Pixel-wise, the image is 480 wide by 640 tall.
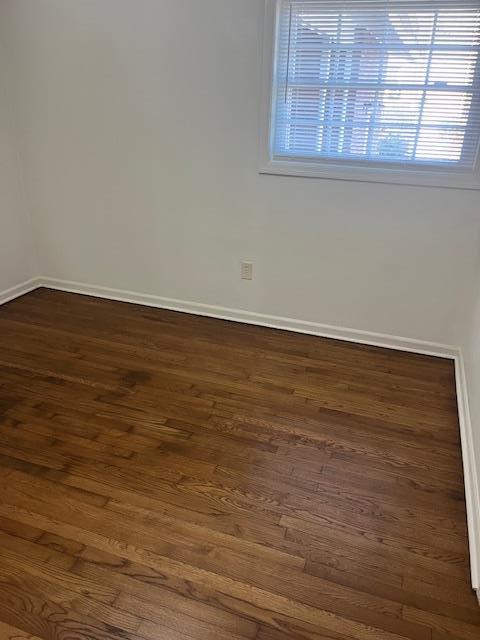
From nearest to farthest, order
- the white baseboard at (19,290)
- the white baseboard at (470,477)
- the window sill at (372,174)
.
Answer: the white baseboard at (470,477) < the window sill at (372,174) < the white baseboard at (19,290)

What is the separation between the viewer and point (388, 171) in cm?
262

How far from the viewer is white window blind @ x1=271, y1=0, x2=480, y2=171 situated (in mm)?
2309

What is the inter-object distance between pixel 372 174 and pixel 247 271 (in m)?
0.97

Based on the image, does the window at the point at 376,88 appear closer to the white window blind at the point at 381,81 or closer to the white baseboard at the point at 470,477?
the white window blind at the point at 381,81

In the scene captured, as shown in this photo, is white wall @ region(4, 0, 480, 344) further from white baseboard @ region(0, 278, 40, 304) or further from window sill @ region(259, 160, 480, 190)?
white baseboard @ region(0, 278, 40, 304)

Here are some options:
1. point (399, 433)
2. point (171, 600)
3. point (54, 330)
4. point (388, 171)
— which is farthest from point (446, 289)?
point (54, 330)

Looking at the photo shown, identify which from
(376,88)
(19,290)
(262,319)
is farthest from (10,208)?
(376,88)

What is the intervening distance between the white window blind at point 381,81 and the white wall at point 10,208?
1828 millimetres

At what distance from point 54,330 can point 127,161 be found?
1.18 meters

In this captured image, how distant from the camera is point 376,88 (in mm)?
2479

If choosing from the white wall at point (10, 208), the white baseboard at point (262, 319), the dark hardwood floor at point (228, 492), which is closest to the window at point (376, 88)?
the white baseboard at point (262, 319)

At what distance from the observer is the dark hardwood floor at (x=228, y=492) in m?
1.43

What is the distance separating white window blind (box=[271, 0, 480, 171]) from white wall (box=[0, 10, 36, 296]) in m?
1.83

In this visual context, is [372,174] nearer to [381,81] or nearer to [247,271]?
[381,81]
